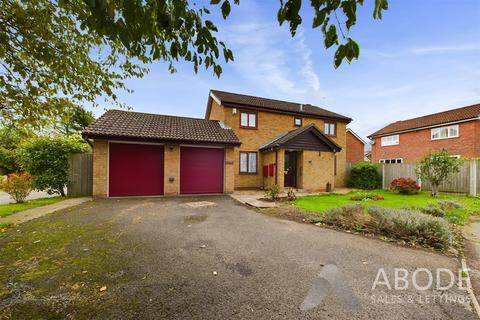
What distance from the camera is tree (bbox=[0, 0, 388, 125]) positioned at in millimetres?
1975

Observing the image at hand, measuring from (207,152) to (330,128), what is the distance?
12.3m

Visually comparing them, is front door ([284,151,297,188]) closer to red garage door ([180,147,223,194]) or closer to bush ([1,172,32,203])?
red garage door ([180,147,223,194])

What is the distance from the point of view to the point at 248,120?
51.8ft

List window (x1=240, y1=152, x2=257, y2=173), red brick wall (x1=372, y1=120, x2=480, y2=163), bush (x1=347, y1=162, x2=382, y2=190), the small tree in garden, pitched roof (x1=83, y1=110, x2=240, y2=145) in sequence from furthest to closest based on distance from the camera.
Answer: red brick wall (x1=372, y1=120, x2=480, y2=163) → bush (x1=347, y1=162, x2=382, y2=190) → window (x1=240, y1=152, x2=257, y2=173) → pitched roof (x1=83, y1=110, x2=240, y2=145) → the small tree in garden

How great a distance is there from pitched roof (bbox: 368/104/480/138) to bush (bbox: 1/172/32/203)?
102ft

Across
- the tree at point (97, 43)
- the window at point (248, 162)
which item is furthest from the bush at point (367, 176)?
the tree at point (97, 43)

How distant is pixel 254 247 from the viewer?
448cm

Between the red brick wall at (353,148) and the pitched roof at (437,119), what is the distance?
15.0 ft

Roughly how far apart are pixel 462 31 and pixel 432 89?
9996 mm

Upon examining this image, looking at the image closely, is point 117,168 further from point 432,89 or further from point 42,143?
point 432,89

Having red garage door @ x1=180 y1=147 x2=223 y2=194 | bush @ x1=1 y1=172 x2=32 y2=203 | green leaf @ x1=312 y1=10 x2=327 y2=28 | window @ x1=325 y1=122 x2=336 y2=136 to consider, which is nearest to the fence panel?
window @ x1=325 y1=122 x2=336 y2=136

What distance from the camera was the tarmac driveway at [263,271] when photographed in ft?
8.09

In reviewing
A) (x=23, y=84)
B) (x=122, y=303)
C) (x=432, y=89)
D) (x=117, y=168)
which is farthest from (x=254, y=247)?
(x=432, y=89)

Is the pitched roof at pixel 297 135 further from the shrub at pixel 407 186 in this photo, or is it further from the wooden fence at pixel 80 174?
the wooden fence at pixel 80 174
